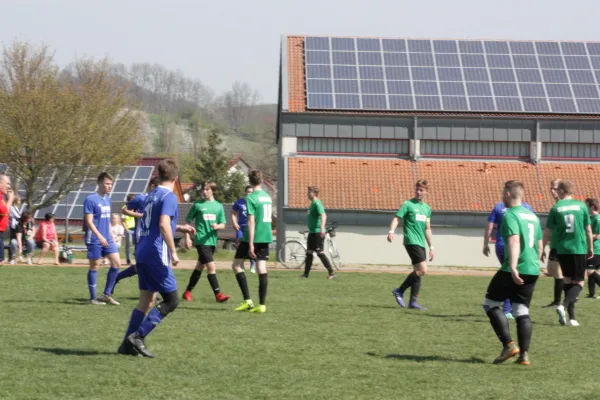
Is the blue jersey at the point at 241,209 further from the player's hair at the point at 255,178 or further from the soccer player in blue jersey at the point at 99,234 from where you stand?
the player's hair at the point at 255,178

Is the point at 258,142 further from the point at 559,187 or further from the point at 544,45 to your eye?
the point at 559,187

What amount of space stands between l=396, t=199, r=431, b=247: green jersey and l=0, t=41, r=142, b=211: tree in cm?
3311

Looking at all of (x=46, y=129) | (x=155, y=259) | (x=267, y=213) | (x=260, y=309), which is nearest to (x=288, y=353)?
(x=155, y=259)

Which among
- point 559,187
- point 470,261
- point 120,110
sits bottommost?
point 470,261

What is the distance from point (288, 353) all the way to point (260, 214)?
4.14 meters

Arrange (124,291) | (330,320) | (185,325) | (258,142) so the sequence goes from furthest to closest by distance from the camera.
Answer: (258,142)
(124,291)
(330,320)
(185,325)

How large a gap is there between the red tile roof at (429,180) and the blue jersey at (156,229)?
78.0 feet

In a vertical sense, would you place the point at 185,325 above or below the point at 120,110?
below

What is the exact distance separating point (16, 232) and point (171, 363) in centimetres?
1916

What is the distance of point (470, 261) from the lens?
3269cm

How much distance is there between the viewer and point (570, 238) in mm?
12492

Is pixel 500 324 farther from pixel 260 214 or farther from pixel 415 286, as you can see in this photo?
pixel 415 286

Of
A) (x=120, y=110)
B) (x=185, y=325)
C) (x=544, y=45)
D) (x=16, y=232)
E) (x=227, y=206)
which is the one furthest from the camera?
(x=227, y=206)

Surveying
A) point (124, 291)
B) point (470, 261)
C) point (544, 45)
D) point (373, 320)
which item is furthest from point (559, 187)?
point (544, 45)
